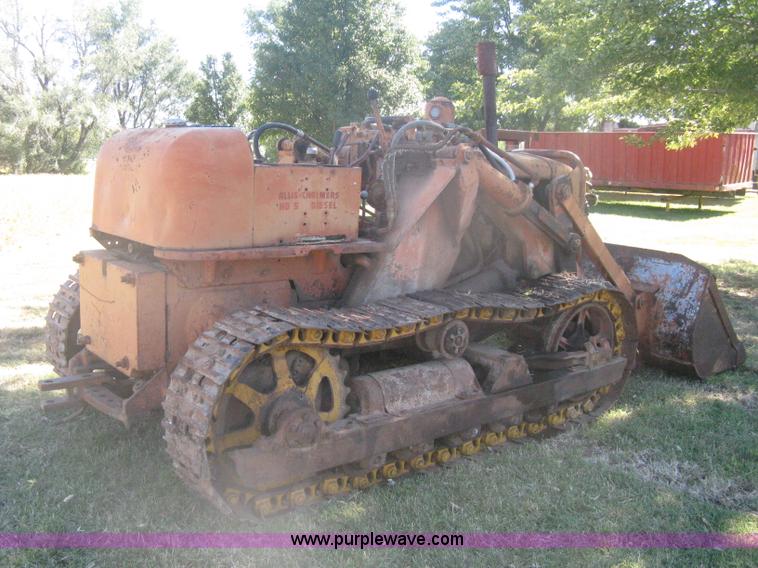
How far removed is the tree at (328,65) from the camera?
31234 mm

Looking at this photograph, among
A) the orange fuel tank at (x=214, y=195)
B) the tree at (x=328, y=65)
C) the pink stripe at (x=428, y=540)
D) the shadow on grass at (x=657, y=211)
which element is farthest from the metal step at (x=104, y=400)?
the tree at (x=328, y=65)

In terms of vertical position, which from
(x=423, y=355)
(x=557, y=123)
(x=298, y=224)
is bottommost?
(x=423, y=355)

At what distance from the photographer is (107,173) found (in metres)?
4.81

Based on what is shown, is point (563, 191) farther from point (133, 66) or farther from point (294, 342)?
point (133, 66)

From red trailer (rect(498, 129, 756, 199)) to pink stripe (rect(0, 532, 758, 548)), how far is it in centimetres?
2050

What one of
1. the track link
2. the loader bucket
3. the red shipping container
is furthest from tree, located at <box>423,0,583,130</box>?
the track link

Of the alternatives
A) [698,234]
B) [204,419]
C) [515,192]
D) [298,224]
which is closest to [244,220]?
[298,224]

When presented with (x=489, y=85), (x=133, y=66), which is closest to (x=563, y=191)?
(x=489, y=85)

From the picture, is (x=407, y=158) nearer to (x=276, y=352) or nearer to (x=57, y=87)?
(x=276, y=352)

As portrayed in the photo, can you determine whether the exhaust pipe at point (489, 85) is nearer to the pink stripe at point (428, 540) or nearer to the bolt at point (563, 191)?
the bolt at point (563, 191)

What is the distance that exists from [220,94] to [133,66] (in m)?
8.91

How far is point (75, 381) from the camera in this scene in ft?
15.1

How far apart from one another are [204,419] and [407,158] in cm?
252

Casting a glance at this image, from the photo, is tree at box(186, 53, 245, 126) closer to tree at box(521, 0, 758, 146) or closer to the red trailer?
the red trailer
